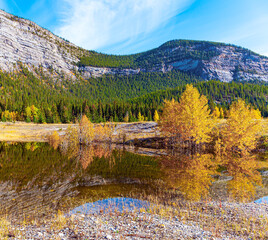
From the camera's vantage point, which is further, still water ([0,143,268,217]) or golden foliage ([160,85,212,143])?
golden foliage ([160,85,212,143])

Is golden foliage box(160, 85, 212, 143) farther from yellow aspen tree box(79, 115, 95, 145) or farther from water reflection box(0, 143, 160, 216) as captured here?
yellow aspen tree box(79, 115, 95, 145)

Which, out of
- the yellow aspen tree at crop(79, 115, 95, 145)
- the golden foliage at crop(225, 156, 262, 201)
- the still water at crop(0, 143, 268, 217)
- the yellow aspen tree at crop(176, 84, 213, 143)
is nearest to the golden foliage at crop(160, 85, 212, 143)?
the yellow aspen tree at crop(176, 84, 213, 143)

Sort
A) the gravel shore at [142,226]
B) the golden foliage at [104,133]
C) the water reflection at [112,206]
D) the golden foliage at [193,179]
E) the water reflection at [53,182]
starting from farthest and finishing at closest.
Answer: the golden foliage at [104,133] → the golden foliage at [193,179] → the water reflection at [53,182] → the water reflection at [112,206] → the gravel shore at [142,226]

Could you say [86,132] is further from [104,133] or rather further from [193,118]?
[193,118]

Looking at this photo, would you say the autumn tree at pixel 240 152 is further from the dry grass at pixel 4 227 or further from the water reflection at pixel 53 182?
the dry grass at pixel 4 227

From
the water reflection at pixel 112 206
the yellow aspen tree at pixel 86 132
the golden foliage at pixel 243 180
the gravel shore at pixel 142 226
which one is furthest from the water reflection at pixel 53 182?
the yellow aspen tree at pixel 86 132

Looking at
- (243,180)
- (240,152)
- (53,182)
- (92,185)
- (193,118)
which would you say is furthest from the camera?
(240,152)

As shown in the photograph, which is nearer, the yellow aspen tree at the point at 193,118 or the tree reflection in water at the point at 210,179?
the tree reflection in water at the point at 210,179

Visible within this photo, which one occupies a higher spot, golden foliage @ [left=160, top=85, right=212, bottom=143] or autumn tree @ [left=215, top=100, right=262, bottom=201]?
golden foliage @ [left=160, top=85, right=212, bottom=143]

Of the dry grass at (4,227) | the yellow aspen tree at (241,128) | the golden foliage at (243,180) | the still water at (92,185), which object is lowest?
the golden foliage at (243,180)

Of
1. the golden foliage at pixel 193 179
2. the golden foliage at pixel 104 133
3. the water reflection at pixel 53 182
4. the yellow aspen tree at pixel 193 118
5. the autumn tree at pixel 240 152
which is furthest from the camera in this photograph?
the golden foliage at pixel 104 133

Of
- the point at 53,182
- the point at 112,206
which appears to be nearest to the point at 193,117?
the point at 112,206

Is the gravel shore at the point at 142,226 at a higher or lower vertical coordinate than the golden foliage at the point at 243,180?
higher

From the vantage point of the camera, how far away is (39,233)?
9.23m
